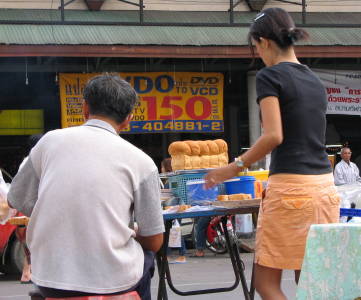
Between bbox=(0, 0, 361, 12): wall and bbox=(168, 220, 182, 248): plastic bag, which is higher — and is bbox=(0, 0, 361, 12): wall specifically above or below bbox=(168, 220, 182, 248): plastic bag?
above

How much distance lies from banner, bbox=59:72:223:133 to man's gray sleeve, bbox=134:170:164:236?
11.1m

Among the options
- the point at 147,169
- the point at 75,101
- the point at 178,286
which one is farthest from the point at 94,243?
the point at 75,101

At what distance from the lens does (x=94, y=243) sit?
3355 mm

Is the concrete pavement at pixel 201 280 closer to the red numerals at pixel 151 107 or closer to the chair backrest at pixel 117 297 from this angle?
the red numerals at pixel 151 107

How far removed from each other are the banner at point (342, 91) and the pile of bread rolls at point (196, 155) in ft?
29.8

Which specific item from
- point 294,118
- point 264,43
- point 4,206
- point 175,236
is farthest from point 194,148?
point 175,236

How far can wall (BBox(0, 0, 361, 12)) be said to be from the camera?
50.6 feet

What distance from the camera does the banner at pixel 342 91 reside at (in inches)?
631

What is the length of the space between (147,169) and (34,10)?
12475mm

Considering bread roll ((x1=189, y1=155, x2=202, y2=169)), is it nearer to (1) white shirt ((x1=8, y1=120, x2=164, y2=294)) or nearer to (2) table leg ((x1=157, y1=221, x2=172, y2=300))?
(2) table leg ((x1=157, y1=221, x2=172, y2=300))

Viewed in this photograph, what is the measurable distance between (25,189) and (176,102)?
1145 centimetres

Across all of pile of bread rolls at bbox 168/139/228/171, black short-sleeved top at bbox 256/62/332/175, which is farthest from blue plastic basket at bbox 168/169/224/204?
black short-sleeved top at bbox 256/62/332/175

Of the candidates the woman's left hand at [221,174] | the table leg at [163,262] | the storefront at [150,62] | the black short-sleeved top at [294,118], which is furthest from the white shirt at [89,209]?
the storefront at [150,62]

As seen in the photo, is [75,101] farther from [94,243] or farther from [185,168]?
[94,243]
